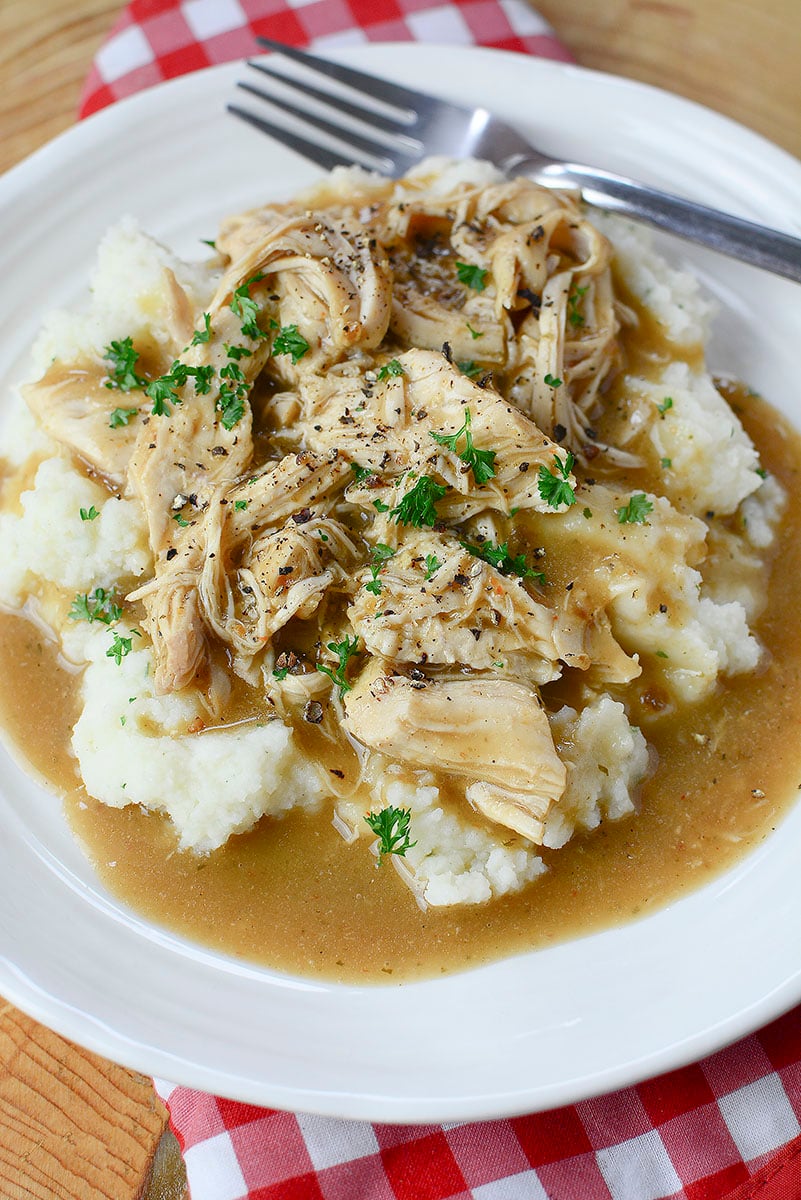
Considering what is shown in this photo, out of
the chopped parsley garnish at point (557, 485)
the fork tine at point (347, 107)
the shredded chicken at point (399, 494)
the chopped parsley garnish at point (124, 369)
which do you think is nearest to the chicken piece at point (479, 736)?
the shredded chicken at point (399, 494)

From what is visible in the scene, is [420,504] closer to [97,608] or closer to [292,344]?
[292,344]

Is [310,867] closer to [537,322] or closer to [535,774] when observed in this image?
[535,774]

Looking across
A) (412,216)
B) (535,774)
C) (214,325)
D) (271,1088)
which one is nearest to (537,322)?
(412,216)

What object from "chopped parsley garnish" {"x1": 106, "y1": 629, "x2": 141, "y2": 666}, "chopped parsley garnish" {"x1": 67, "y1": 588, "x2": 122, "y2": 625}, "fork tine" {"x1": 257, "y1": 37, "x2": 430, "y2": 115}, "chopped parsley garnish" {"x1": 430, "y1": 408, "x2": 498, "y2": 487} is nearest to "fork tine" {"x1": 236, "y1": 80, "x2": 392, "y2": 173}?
"fork tine" {"x1": 257, "y1": 37, "x2": 430, "y2": 115}

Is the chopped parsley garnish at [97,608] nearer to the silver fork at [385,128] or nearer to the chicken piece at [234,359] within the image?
the chicken piece at [234,359]

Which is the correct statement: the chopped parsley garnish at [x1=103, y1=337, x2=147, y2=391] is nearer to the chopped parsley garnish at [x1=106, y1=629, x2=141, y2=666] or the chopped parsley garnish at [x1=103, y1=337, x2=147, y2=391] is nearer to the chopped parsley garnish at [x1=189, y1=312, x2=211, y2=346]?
the chopped parsley garnish at [x1=189, y1=312, x2=211, y2=346]

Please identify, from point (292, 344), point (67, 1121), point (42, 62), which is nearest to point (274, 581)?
point (292, 344)
